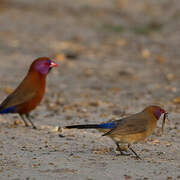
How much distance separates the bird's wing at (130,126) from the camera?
5574mm

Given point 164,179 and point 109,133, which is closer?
point 164,179

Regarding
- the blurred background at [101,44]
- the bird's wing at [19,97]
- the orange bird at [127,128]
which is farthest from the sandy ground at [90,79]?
the bird's wing at [19,97]

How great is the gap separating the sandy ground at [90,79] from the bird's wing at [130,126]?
0.27 metres

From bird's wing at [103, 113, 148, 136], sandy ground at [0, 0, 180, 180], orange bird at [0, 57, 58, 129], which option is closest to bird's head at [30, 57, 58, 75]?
orange bird at [0, 57, 58, 129]

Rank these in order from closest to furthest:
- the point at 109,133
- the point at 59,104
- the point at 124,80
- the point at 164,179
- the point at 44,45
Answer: the point at 164,179, the point at 109,133, the point at 59,104, the point at 124,80, the point at 44,45

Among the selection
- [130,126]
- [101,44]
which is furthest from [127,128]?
[101,44]

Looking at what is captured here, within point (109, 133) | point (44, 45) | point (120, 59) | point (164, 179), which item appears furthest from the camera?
point (44, 45)

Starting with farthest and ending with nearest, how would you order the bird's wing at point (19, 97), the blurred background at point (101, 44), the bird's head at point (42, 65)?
the blurred background at point (101, 44) → the bird's head at point (42, 65) → the bird's wing at point (19, 97)

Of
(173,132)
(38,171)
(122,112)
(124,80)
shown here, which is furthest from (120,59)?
(38,171)

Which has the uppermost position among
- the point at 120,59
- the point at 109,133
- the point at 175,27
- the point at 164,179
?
the point at 175,27

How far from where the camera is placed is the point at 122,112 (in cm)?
809

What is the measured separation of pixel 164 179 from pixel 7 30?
34.4 ft

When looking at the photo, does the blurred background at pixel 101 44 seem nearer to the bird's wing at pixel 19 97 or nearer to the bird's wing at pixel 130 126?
the bird's wing at pixel 19 97

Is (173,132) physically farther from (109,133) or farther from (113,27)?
(113,27)
